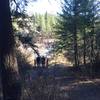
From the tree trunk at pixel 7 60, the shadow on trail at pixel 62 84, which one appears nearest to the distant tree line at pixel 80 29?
the shadow on trail at pixel 62 84

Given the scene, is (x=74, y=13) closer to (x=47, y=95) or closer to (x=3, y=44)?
(x=47, y=95)

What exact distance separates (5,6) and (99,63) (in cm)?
2901

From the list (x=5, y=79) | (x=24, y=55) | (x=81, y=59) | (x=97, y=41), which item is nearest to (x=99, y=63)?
(x=97, y=41)

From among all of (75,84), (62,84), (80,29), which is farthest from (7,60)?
(80,29)

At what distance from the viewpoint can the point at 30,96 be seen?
10.9 metres

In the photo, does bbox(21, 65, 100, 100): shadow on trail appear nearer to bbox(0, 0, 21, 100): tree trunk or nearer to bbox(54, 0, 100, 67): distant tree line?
bbox(54, 0, 100, 67): distant tree line

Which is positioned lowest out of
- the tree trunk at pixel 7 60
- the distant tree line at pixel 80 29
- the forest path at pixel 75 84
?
the forest path at pixel 75 84

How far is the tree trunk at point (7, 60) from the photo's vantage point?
309 inches

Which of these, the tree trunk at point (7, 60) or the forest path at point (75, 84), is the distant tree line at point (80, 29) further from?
the tree trunk at point (7, 60)

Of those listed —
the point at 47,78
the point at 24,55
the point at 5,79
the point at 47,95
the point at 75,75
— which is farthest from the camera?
the point at 75,75

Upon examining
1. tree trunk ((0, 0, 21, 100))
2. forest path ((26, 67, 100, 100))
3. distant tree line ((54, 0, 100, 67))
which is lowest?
forest path ((26, 67, 100, 100))

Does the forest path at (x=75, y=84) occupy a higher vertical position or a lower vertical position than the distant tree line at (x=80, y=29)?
lower

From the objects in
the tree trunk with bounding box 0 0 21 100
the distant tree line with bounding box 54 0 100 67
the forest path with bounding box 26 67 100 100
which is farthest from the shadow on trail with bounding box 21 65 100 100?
the tree trunk with bounding box 0 0 21 100

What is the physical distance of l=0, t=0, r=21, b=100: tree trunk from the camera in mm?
7840
